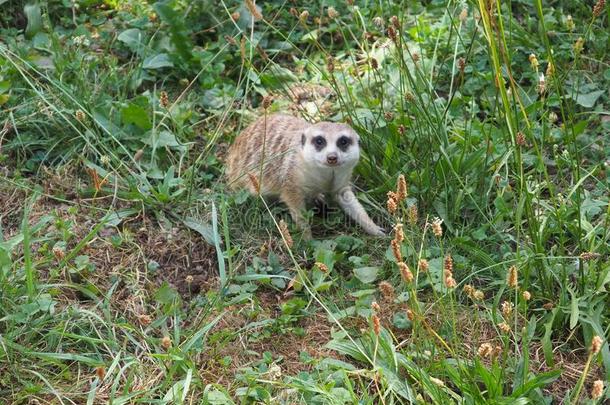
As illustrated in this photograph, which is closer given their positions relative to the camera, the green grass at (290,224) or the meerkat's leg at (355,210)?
the green grass at (290,224)

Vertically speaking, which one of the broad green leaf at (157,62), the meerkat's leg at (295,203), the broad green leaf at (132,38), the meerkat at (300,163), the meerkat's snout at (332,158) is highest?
the broad green leaf at (132,38)

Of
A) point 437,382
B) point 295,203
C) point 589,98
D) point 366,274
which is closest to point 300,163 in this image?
point 295,203

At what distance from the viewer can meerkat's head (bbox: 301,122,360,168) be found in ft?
13.9

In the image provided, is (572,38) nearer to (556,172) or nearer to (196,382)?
(556,172)

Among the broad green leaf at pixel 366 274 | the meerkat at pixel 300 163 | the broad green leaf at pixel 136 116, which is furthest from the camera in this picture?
the broad green leaf at pixel 136 116

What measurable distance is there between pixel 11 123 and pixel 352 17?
2.09 metres

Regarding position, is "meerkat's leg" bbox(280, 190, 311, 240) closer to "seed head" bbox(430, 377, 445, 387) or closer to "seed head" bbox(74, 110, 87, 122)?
"seed head" bbox(74, 110, 87, 122)

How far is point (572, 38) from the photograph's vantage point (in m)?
5.07

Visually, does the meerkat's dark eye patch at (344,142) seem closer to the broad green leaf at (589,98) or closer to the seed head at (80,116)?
the seed head at (80,116)

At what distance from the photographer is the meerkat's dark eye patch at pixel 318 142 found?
4.32 metres

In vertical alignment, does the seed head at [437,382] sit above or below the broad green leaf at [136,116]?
below

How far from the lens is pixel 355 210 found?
4414mm

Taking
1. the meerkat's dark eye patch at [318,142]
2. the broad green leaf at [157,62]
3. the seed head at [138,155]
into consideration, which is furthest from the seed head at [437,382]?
the broad green leaf at [157,62]

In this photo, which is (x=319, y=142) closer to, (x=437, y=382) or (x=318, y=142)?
(x=318, y=142)
